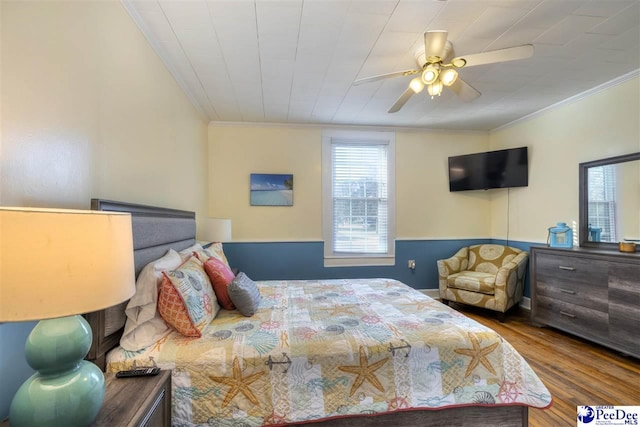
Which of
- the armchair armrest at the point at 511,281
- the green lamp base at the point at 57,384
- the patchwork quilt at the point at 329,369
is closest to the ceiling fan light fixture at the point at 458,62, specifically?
the patchwork quilt at the point at 329,369

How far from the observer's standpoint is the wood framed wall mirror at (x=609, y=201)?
102 inches

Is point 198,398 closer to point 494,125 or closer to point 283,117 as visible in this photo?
point 283,117

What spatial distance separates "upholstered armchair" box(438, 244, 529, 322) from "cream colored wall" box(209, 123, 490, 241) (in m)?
0.48

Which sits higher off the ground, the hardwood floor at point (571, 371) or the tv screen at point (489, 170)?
the tv screen at point (489, 170)

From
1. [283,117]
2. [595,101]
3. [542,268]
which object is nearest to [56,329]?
→ [283,117]

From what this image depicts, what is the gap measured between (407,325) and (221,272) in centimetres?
130

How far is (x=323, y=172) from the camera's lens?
13.1 feet

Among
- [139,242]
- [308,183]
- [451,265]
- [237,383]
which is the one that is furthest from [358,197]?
[237,383]

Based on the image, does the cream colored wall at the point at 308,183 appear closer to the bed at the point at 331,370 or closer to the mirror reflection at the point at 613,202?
the mirror reflection at the point at 613,202

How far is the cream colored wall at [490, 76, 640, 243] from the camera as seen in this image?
106 inches

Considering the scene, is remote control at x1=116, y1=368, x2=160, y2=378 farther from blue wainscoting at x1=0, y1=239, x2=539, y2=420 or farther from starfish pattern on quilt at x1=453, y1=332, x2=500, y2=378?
blue wainscoting at x1=0, y1=239, x2=539, y2=420

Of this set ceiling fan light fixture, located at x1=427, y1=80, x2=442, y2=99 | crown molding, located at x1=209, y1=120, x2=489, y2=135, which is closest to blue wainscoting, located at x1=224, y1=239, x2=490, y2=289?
crown molding, located at x1=209, y1=120, x2=489, y2=135

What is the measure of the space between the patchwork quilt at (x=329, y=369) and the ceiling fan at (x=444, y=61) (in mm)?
1697

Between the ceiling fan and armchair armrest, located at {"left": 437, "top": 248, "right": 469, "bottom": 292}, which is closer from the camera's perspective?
the ceiling fan
